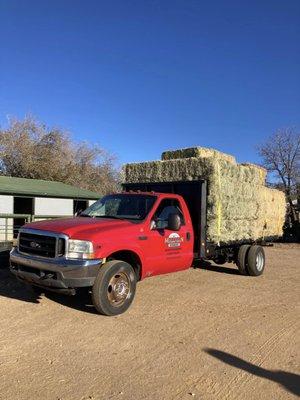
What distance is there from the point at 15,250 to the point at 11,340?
7.29ft

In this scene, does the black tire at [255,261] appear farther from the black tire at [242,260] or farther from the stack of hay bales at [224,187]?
the stack of hay bales at [224,187]

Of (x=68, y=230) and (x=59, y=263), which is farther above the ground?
(x=68, y=230)

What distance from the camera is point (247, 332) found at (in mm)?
6195

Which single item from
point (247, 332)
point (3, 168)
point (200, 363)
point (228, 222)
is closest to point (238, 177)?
point (228, 222)

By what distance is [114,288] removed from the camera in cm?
689

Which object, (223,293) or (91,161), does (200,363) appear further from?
(91,161)

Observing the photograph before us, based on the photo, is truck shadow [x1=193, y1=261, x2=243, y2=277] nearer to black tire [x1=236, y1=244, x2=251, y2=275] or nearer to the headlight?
black tire [x1=236, y1=244, x2=251, y2=275]

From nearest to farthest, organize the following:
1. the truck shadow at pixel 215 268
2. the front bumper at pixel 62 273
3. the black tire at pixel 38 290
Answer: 1. the front bumper at pixel 62 273
2. the black tire at pixel 38 290
3. the truck shadow at pixel 215 268

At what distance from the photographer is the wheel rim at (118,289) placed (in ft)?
22.5

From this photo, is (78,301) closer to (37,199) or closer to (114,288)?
(114,288)

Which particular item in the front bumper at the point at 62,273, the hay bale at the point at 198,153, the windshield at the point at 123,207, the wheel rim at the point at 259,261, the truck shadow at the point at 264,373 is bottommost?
the truck shadow at the point at 264,373

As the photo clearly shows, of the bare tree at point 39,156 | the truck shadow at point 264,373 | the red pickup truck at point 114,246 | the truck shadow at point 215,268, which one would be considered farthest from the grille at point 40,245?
the bare tree at point 39,156

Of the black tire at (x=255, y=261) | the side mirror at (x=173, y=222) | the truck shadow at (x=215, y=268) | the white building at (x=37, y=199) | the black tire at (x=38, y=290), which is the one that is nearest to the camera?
the side mirror at (x=173, y=222)

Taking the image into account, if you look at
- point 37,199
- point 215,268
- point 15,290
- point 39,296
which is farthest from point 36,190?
point 39,296
